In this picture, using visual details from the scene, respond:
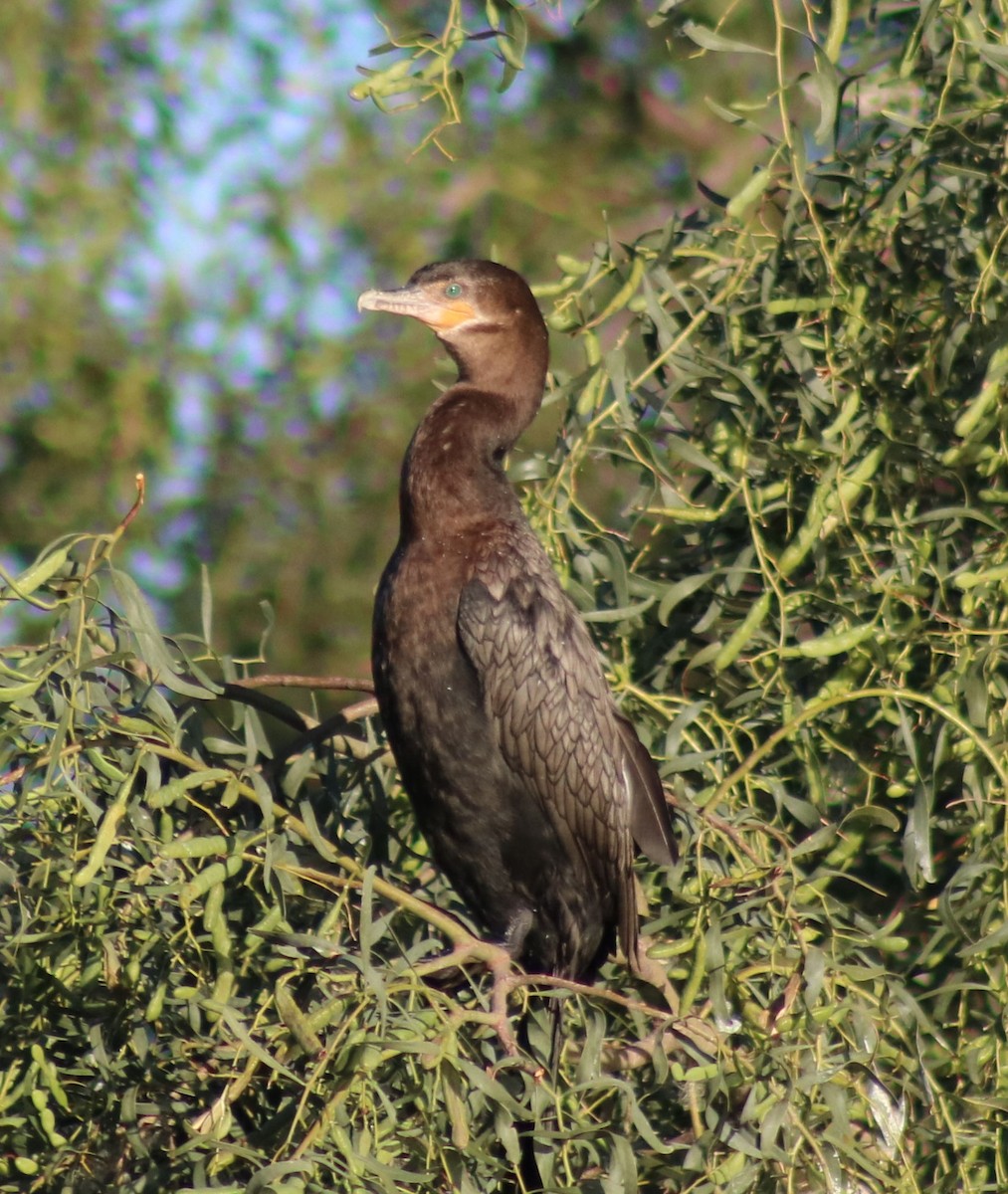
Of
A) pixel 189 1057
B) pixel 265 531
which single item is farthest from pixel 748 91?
pixel 189 1057

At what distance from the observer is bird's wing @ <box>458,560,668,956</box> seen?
91.4 inches

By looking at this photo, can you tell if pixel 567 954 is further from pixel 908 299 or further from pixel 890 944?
pixel 908 299

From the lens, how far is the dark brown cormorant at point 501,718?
91.7 inches

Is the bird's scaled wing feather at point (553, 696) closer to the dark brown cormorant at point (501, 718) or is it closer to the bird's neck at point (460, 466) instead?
the dark brown cormorant at point (501, 718)

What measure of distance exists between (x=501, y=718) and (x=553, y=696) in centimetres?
10

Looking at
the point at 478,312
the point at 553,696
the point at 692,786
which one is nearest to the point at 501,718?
the point at 553,696

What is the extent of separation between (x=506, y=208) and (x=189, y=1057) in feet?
12.0

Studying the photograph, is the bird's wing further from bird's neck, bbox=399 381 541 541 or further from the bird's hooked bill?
the bird's hooked bill

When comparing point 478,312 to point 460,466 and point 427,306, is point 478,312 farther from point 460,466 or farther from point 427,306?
point 460,466

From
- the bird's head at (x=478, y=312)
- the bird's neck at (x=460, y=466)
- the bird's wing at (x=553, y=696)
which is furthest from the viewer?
the bird's head at (x=478, y=312)

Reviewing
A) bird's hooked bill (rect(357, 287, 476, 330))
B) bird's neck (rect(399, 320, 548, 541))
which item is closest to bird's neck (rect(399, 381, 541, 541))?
bird's neck (rect(399, 320, 548, 541))

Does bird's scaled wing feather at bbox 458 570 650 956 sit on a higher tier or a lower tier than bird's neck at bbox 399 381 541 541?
lower

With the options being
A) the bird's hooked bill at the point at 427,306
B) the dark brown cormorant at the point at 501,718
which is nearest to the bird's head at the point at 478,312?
the bird's hooked bill at the point at 427,306

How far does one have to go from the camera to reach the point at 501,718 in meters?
2.38
